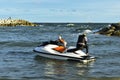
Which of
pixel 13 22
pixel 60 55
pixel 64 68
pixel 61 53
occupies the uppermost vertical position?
pixel 61 53

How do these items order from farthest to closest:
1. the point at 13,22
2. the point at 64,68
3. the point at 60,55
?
1. the point at 13,22
2. the point at 60,55
3. the point at 64,68

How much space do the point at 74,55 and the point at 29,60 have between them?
114 inches

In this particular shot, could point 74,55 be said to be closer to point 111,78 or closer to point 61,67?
point 61,67

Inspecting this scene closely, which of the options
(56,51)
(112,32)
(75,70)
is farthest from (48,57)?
(112,32)

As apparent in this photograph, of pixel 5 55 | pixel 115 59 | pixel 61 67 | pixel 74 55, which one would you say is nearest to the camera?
pixel 61 67

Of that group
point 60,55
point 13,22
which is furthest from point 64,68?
point 13,22

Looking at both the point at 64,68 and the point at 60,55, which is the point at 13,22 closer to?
the point at 60,55

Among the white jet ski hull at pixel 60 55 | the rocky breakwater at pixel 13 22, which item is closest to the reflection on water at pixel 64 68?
the white jet ski hull at pixel 60 55

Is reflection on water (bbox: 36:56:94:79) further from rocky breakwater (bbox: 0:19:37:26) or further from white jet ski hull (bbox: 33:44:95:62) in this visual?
rocky breakwater (bbox: 0:19:37:26)

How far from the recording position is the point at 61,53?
24094 mm

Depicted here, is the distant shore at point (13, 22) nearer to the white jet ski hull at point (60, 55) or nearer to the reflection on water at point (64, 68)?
the white jet ski hull at point (60, 55)

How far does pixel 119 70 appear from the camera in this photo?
20.1m

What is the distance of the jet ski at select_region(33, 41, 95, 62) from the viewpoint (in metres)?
23.3

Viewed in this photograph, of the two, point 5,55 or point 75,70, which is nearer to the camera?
point 75,70
